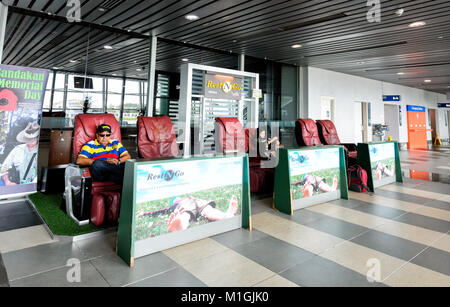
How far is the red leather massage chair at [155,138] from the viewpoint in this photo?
3590 mm

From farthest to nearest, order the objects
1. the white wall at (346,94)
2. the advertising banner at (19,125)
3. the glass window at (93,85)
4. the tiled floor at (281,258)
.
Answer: the white wall at (346,94) → the glass window at (93,85) → the advertising banner at (19,125) → the tiled floor at (281,258)

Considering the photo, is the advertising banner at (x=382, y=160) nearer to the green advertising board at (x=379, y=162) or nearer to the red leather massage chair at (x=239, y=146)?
the green advertising board at (x=379, y=162)

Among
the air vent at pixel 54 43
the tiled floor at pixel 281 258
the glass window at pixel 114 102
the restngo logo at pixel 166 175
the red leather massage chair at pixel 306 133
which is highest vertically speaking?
the air vent at pixel 54 43

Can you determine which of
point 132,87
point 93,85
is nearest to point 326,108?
point 132,87

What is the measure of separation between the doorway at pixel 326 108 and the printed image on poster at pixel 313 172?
6.40 m

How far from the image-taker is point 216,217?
266 cm

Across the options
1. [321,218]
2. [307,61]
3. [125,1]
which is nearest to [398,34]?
[307,61]

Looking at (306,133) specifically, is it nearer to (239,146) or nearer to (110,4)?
(239,146)

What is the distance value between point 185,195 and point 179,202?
0.27 ft

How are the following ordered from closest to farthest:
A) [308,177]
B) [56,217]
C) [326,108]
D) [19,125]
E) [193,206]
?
[193,206], [56,217], [308,177], [19,125], [326,108]

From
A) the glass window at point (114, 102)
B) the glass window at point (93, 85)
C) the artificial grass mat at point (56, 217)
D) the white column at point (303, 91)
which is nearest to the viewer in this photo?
the artificial grass mat at point (56, 217)

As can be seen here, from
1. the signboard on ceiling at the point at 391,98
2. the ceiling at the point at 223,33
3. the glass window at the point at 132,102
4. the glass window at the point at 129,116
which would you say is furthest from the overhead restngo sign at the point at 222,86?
the signboard on ceiling at the point at 391,98

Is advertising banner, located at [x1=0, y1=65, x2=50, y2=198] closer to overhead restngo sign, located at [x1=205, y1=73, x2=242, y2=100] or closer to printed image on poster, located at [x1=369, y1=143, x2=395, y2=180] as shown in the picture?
overhead restngo sign, located at [x1=205, y1=73, x2=242, y2=100]

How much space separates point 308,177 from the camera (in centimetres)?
359
